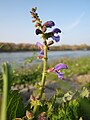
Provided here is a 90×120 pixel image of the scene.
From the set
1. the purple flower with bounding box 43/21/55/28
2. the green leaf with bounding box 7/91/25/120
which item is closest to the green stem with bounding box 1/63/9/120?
the green leaf with bounding box 7/91/25/120

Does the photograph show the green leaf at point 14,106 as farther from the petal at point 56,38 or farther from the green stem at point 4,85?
the petal at point 56,38

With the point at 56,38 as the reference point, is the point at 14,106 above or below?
below

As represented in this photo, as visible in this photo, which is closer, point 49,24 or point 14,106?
point 14,106

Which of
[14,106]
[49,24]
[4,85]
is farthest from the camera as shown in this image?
[49,24]

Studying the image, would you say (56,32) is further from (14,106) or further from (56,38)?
(14,106)

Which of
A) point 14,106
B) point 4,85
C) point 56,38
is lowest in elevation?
point 14,106

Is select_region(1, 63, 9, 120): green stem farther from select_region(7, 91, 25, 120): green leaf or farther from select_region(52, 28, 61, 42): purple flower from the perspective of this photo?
select_region(52, 28, 61, 42): purple flower

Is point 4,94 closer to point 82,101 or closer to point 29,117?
point 29,117

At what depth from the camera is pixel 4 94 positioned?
5.46 ft

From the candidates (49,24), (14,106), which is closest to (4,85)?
(14,106)

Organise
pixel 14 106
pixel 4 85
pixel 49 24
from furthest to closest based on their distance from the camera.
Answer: pixel 49 24 → pixel 14 106 → pixel 4 85

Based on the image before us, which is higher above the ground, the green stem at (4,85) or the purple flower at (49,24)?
the purple flower at (49,24)

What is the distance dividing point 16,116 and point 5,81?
0.46 m

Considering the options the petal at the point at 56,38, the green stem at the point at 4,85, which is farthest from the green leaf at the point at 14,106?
the petal at the point at 56,38
